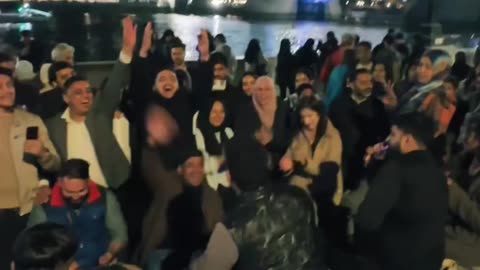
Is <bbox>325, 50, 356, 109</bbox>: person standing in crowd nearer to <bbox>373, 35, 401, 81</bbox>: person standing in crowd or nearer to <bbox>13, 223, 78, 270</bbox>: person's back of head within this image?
<bbox>373, 35, 401, 81</bbox>: person standing in crowd

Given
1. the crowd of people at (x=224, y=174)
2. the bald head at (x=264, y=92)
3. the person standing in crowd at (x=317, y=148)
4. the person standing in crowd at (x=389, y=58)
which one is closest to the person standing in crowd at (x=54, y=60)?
the crowd of people at (x=224, y=174)

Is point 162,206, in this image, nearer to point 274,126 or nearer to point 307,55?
point 274,126

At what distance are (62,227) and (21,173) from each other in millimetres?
1863

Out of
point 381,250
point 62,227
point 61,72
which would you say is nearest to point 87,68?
point 61,72

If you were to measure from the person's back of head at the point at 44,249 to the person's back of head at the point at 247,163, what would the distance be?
3.37 ft

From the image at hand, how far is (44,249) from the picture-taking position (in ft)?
9.25

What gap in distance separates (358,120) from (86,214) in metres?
3.05

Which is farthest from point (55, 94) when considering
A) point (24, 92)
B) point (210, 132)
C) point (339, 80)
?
point (339, 80)

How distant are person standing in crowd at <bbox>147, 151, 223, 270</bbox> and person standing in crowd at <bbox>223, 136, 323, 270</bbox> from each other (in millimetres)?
1385

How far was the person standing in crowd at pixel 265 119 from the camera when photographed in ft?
19.4

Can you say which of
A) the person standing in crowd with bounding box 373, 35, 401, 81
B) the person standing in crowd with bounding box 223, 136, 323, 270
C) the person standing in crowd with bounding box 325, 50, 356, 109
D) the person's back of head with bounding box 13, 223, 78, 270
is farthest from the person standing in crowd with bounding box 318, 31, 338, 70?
the person's back of head with bounding box 13, 223, 78, 270

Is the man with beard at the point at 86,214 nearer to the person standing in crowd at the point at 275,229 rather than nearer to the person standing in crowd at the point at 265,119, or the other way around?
the person standing in crowd at the point at 275,229

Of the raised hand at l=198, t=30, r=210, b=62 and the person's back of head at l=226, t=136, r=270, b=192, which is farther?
the raised hand at l=198, t=30, r=210, b=62

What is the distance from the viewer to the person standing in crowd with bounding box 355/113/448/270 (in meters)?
4.19
